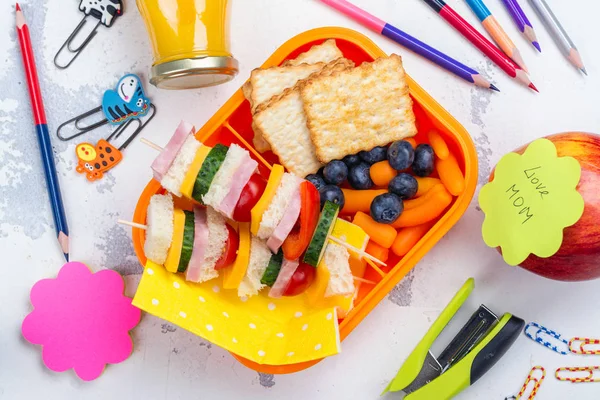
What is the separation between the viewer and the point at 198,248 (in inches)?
36.5

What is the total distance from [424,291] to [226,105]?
21.4 inches

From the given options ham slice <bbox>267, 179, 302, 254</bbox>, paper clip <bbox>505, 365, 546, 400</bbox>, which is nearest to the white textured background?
paper clip <bbox>505, 365, 546, 400</bbox>

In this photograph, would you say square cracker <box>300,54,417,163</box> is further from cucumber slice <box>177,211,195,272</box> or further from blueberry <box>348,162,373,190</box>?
cucumber slice <box>177,211,195,272</box>

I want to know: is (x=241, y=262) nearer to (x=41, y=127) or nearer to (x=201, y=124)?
(x=201, y=124)

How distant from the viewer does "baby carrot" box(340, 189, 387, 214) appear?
105cm

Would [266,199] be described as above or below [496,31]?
below

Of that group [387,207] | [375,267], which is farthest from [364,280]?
[387,207]

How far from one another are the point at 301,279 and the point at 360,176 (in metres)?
0.23

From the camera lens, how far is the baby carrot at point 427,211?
1011mm

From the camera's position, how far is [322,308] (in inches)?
40.4

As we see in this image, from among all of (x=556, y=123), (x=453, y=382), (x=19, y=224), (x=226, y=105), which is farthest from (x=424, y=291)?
(x=19, y=224)

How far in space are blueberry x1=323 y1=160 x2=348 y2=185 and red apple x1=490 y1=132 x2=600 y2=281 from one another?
0.36 metres

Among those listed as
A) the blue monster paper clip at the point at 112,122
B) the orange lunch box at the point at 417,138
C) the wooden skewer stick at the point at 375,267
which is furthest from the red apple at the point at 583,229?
the blue monster paper clip at the point at 112,122

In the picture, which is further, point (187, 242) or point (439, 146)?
point (439, 146)
